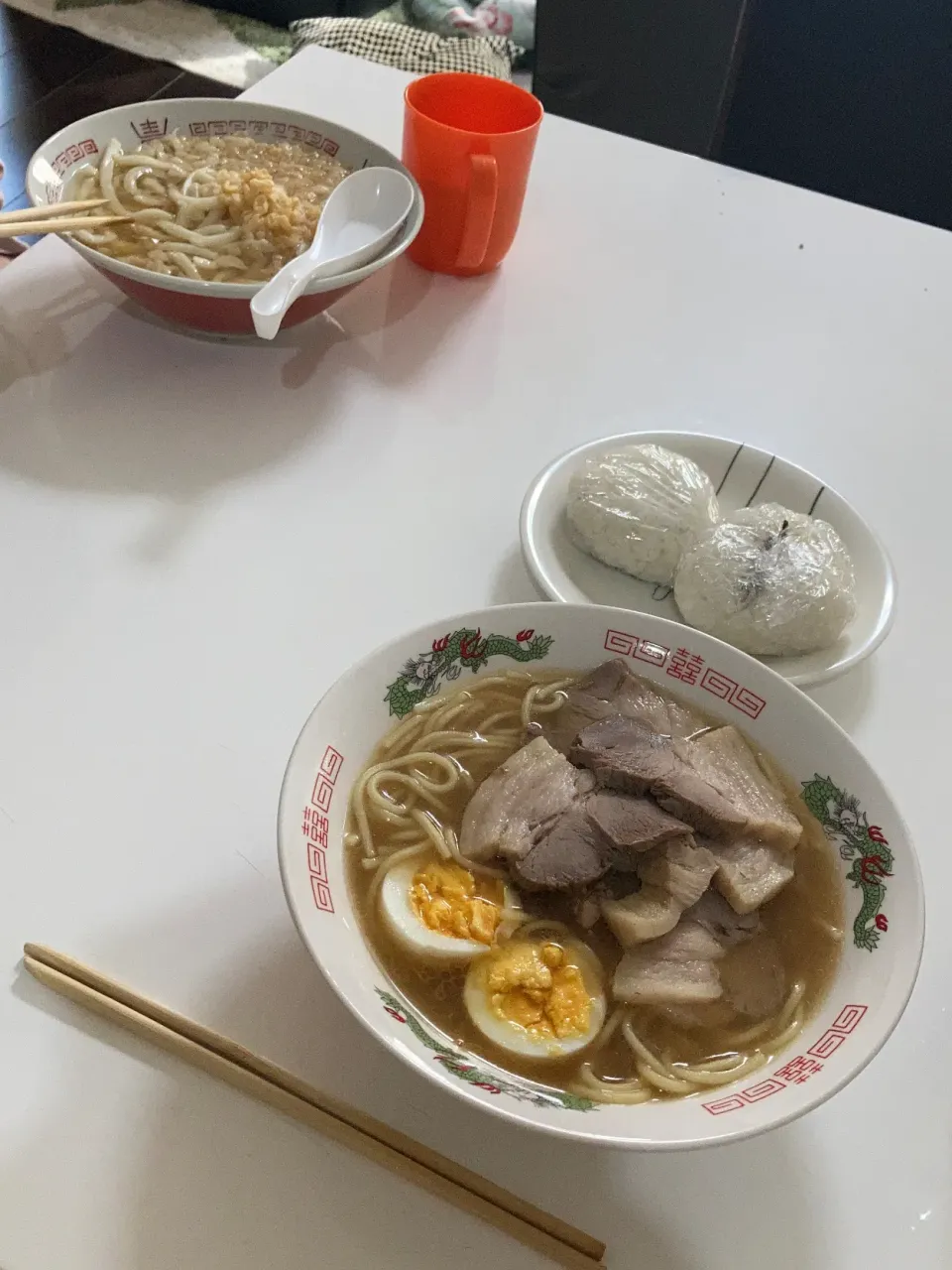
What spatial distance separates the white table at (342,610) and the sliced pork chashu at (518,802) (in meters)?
0.17

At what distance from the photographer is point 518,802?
0.81m

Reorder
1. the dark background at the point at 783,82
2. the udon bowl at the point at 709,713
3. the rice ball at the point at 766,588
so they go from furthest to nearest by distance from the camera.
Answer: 1. the dark background at the point at 783,82
2. the rice ball at the point at 766,588
3. the udon bowl at the point at 709,713

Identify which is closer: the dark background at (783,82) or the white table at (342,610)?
the white table at (342,610)

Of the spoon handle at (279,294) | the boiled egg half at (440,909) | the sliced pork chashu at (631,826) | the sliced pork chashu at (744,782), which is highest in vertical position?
the spoon handle at (279,294)

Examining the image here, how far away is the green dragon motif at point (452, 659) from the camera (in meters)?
0.80

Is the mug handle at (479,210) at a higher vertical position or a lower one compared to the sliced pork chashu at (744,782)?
higher

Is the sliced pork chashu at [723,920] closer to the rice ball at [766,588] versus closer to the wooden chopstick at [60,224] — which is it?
the rice ball at [766,588]

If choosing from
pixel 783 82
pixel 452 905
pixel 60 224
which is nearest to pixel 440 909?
pixel 452 905

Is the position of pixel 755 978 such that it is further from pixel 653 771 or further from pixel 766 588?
pixel 766 588

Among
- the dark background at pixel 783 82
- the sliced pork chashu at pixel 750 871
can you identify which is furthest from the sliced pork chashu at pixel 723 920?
the dark background at pixel 783 82

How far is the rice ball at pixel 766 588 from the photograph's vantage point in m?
0.96

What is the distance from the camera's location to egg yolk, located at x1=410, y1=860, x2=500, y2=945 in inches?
29.2

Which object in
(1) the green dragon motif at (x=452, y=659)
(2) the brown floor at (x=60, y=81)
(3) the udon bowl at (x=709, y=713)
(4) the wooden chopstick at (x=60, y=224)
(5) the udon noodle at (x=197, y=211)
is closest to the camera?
(3) the udon bowl at (x=709, y=713)

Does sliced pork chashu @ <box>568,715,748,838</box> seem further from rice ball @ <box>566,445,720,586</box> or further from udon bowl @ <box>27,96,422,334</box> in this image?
udon bowl @ <box>27,96,422,334</box>
